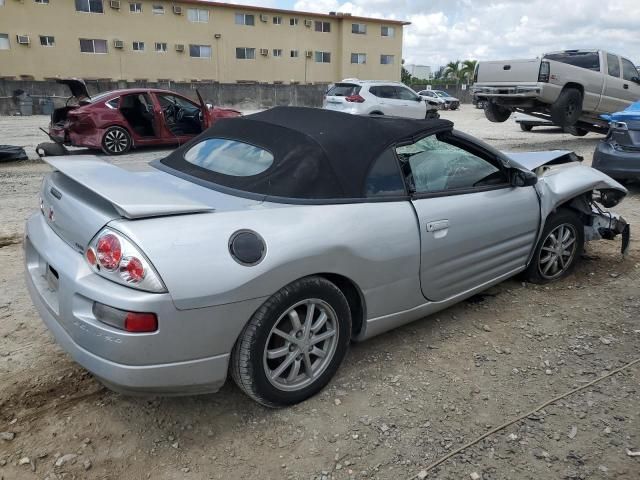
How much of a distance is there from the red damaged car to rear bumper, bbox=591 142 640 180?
7.64 m

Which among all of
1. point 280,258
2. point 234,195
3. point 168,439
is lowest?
point 168,439

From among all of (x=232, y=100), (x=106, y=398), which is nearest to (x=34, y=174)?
(x=106, y=398)

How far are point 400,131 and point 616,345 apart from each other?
1977 mm

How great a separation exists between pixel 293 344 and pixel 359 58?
46.2 meters

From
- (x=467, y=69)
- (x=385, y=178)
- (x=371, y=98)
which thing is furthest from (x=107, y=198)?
(x=467, y=69)

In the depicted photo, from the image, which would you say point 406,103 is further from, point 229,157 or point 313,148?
point 313,148

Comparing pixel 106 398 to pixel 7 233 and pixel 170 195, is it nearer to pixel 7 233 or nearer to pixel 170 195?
pixel 170 195

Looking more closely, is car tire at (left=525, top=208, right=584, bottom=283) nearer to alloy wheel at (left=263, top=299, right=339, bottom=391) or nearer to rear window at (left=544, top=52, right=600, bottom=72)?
alloy wheel at (left=263, top=299, right=339, bottom=391)

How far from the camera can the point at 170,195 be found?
255 centimetres

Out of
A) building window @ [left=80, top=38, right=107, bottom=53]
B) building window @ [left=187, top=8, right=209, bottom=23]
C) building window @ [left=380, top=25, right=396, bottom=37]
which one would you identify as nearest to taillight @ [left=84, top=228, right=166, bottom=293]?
building window @ [left=80, top=38, right=107, bottom=53]

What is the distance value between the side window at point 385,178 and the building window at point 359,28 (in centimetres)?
4515

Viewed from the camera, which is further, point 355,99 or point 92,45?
point 92,45

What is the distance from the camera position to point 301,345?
262 centimetres

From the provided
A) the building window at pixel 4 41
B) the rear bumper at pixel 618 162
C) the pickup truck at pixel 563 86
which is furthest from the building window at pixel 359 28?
the rear bumper at pixel 618 162
